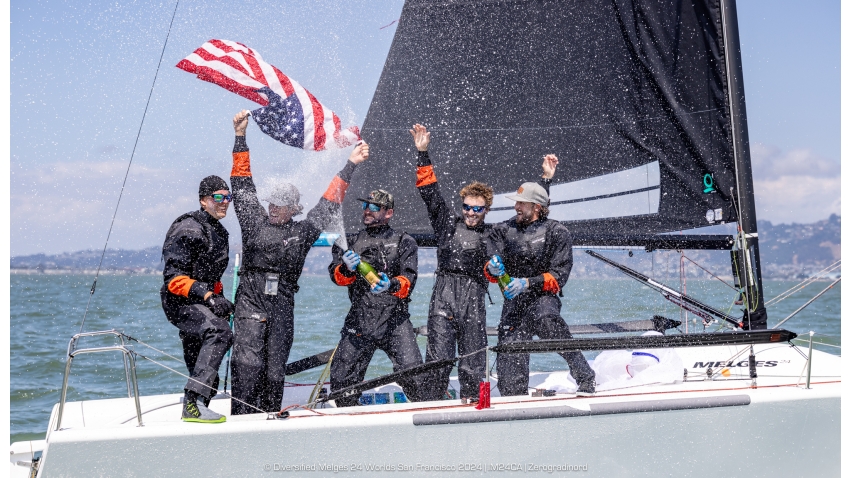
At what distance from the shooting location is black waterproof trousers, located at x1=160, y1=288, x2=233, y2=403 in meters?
3.74

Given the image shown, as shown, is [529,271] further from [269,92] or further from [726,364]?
[269,92]

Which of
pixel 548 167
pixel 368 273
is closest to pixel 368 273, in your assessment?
pixel 368 273

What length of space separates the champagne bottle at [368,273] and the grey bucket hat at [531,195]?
0.87 m

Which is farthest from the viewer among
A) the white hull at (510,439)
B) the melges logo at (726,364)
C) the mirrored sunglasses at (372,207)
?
the melges logo at (726,364)

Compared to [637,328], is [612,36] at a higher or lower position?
higher

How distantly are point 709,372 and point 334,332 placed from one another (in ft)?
29.6

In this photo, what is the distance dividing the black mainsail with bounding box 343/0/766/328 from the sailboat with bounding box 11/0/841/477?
1 centimetres

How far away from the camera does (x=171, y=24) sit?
14.4 ft

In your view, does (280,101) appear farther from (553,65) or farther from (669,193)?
(669,193)

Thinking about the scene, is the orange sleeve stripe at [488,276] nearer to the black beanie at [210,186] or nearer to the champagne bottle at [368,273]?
the champagne bottle at [368,273]

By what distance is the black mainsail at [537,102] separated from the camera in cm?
521

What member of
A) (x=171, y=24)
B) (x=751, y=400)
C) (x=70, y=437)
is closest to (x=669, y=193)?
(x=751, y=400)

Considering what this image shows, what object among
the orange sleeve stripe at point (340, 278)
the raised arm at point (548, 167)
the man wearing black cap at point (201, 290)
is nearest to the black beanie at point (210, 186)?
the man wearing black cap at point (201, 290)

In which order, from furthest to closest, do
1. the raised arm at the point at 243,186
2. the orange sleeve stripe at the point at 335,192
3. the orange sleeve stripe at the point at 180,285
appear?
the orange sleeve stripe at the point at 335,192
the raised arm at the point at 243,186
the orange sleeve stripe at the point at 180,285
